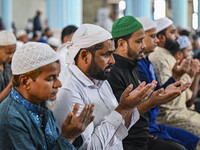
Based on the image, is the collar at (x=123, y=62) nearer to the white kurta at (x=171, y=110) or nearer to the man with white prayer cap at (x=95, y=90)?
the man with white prayer cap at (x=95, y=90)

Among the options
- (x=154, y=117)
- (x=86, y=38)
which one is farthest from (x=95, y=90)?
(x=154, y=117)

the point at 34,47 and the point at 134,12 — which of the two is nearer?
the point at 34,47

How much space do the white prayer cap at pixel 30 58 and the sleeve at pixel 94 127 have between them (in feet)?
1.42

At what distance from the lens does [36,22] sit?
1595 cm

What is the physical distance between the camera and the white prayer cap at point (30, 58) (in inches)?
67.6

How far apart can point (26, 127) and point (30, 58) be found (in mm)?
367

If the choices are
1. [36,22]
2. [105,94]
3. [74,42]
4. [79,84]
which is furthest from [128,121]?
[36,22]

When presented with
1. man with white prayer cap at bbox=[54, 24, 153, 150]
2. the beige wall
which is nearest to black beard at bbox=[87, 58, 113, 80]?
man with white prayer cap at bbox=[54, 24, 153, 150]

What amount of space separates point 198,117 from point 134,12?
7.39 meters

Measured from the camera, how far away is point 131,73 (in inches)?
113

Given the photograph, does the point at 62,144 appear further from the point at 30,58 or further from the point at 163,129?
the point at 163,129

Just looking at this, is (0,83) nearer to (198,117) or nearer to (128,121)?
(128,121)

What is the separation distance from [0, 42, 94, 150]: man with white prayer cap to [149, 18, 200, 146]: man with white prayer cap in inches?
73.4

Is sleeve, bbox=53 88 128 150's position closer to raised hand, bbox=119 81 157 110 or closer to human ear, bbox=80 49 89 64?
raised hand, bbox=119 81 157 110
